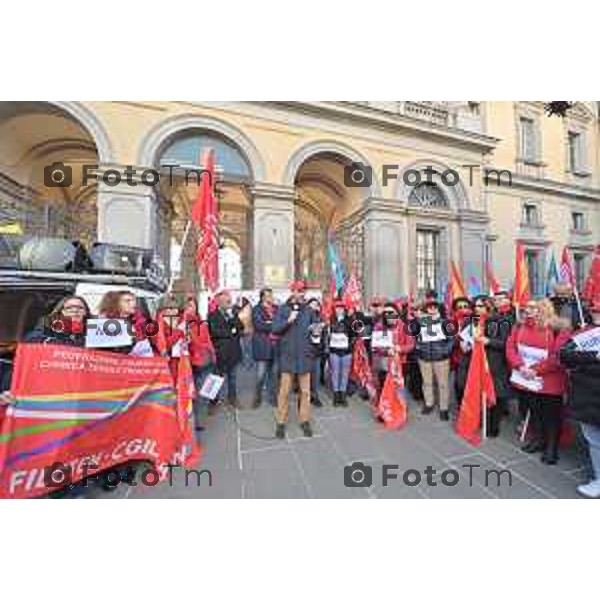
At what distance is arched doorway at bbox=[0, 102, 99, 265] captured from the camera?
9.99m

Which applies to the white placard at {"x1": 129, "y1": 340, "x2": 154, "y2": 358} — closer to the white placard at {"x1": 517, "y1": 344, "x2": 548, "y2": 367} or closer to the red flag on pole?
the red flag on pole

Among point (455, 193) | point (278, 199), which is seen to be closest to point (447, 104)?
point (455, 193)

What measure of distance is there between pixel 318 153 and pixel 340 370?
8.34 metres

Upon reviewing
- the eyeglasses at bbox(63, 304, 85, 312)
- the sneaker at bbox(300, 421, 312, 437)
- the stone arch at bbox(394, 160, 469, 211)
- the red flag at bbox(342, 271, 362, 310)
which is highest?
the stone arch at bbox(394, 160, 469, 211)

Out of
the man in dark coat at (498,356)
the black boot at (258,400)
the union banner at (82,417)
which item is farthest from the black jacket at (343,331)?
the union banner at (82,417)

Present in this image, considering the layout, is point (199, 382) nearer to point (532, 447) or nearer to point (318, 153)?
point (532, 447)

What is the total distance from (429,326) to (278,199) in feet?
23.1

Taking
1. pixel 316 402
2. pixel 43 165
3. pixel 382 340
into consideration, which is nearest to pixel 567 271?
pixel 382 340

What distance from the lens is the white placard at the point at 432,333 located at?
18.3 feet

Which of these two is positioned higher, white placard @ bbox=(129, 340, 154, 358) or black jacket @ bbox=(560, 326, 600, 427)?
white placard @ bbox=(129, 340, 154, 358)

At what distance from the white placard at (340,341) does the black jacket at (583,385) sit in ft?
10.3

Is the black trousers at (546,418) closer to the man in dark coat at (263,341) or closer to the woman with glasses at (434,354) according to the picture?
the woman with glasses at (434,354)
